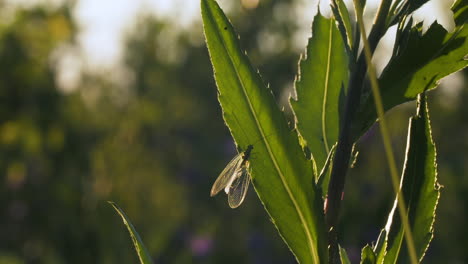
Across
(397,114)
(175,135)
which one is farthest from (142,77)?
(397,114)

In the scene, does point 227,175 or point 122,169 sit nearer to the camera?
point 227,175

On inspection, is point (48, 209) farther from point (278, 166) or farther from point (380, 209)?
point (278, 166)

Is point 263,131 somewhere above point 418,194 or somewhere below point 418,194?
above

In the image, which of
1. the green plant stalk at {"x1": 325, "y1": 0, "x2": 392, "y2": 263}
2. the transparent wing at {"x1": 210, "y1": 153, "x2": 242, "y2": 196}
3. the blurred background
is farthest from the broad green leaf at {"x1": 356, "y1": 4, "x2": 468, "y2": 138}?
the blurred background

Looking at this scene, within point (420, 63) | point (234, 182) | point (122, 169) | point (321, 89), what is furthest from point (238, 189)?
point (122, 169)

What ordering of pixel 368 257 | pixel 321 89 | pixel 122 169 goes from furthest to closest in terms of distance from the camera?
pixel 122 169 < pixel 321 89 < pixel 368 257

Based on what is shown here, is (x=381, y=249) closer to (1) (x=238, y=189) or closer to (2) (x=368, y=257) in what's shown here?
(2) (x=368, y=257)
